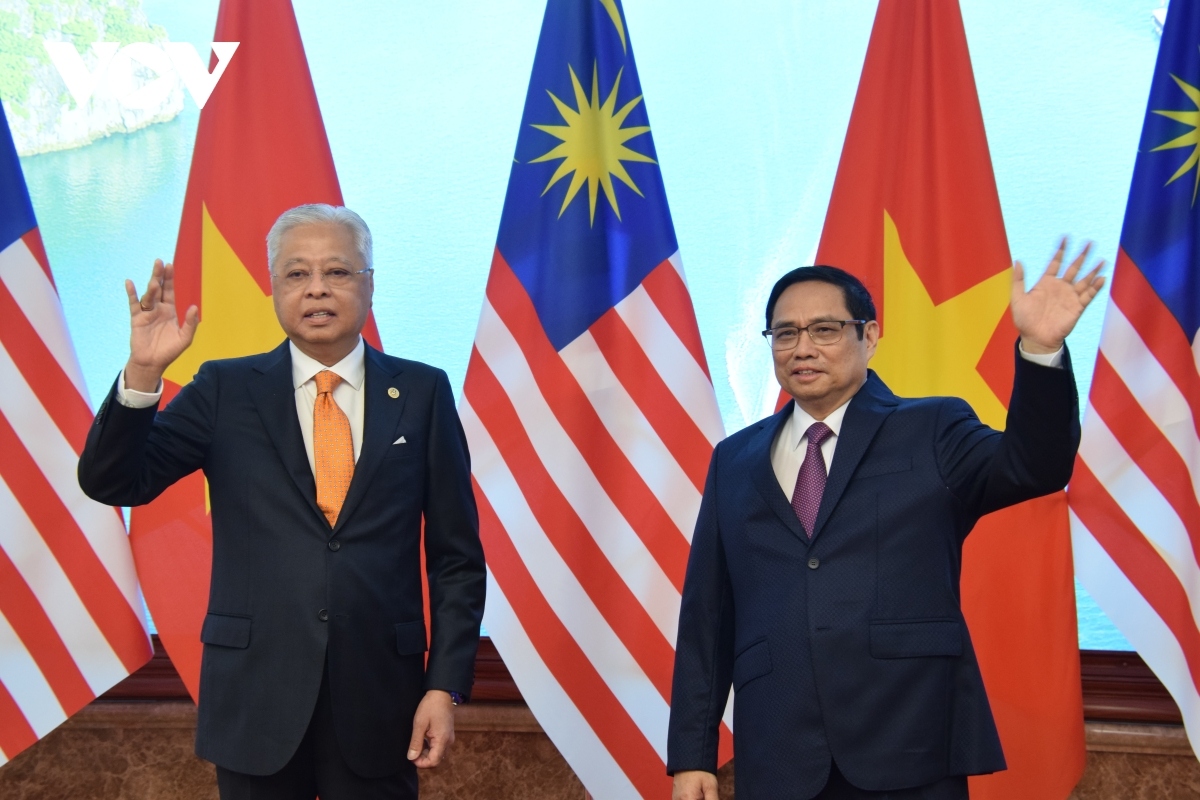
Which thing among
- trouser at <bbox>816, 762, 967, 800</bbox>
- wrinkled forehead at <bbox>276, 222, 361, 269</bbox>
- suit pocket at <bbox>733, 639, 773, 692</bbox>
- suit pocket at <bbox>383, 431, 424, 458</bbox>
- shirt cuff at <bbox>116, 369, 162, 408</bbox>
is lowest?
trouser at <bbox>816, 762, 967, 800</bbox>

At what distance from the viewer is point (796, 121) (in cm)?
332

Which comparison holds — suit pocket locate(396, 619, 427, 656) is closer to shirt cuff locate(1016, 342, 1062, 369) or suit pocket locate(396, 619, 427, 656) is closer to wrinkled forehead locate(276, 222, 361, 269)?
wrinkled forehead locate(276, 222, 361, 269)

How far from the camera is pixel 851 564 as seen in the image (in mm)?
1815

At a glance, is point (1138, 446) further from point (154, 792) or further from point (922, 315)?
point (154, 792)

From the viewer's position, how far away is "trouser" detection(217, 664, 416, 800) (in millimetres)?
1802

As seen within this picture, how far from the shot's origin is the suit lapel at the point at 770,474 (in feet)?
6.15

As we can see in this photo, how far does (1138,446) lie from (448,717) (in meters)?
1.87

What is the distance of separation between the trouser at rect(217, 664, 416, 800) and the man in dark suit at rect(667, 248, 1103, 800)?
55 centimetres

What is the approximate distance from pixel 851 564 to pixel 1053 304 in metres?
0.51

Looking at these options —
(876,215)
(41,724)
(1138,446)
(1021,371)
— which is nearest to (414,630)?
(1021,371)

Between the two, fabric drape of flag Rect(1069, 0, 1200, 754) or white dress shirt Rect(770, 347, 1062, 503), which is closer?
white dress shirt Rect(770, 347, 1062, 503)

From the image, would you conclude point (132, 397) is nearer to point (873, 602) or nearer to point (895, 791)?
point (873, 602)

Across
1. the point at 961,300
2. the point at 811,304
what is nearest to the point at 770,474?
the point at 811,304

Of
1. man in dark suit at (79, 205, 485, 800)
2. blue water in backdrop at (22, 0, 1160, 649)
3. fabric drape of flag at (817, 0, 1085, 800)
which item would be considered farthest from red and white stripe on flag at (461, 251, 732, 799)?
man in dark suit at (79, 205, 485, 800)
